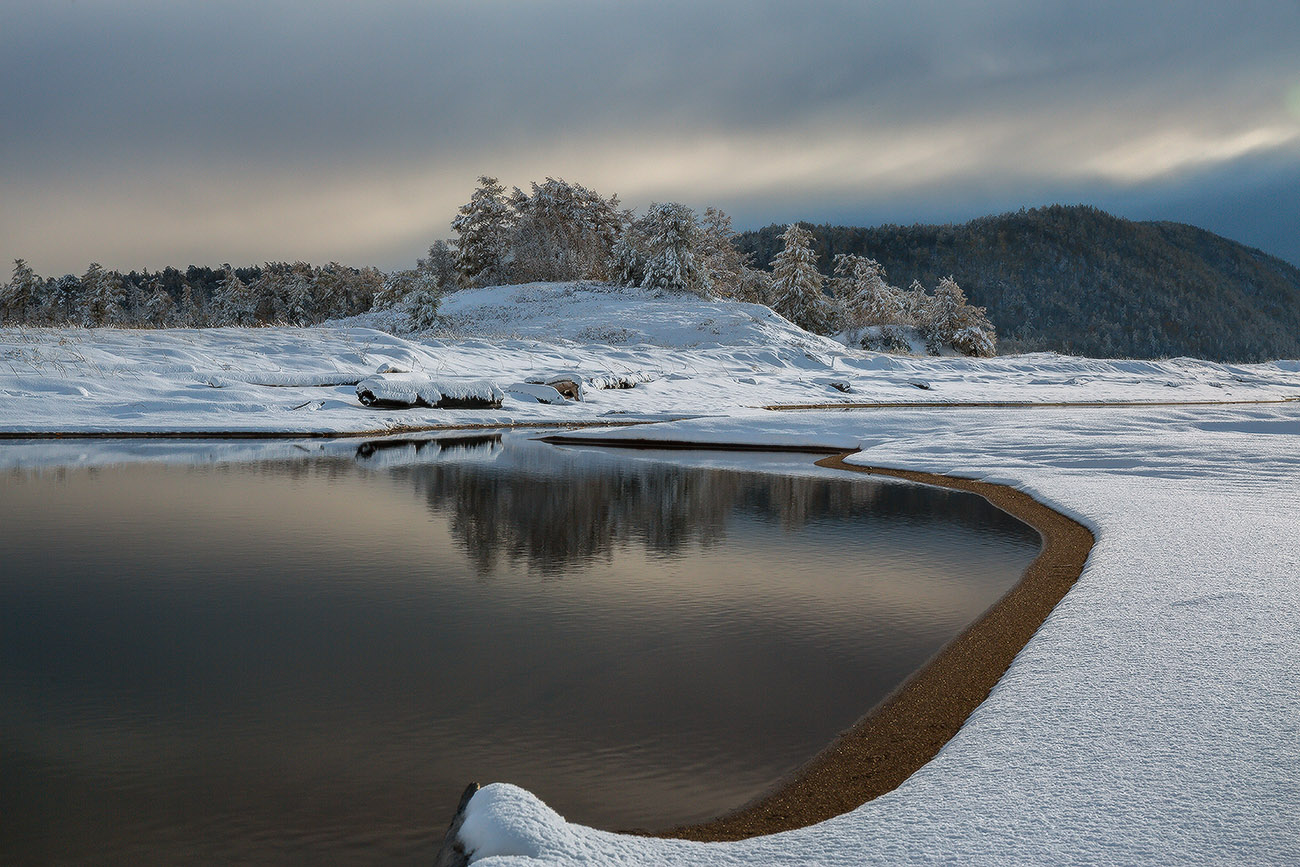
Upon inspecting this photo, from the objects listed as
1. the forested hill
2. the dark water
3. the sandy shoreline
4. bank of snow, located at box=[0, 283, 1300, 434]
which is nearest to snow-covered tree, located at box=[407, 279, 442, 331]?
bank of snow, located at box=[0, 283, 1300, 434]

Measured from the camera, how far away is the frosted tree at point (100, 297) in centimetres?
8469

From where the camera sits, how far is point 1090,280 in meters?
133

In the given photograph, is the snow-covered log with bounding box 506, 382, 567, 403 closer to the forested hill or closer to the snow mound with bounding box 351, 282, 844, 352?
the snow mound with bounding box 351, 282, 844, 352

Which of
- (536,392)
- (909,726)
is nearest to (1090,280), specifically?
(536,392)

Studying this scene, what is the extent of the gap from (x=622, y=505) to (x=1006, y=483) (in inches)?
245

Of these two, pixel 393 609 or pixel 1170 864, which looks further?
pixel 393 609

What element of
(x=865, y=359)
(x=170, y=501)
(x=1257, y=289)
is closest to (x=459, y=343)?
(x=865, y=359)

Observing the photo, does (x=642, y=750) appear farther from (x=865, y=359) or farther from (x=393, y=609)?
(x=865, y=359)

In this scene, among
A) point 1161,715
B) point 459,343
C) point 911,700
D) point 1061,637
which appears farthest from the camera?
point 459,343

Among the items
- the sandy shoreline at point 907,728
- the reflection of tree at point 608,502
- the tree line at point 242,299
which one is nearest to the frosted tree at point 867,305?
the tree line at point 242,299

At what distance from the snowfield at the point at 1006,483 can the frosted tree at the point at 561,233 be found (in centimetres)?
1585

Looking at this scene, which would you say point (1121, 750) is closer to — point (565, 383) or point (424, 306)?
point (565, 383)

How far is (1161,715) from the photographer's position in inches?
181

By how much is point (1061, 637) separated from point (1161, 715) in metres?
1.54
